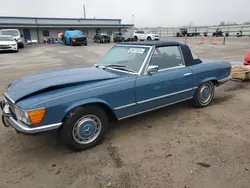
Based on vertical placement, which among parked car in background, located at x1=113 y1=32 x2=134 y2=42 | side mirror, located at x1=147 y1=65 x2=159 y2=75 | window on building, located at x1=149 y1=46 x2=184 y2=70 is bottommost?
side mirror, located at x1=147 y1=65 x2=159 y2=75

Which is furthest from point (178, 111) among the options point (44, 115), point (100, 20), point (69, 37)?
point (100, 20)

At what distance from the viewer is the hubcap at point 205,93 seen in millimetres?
4630

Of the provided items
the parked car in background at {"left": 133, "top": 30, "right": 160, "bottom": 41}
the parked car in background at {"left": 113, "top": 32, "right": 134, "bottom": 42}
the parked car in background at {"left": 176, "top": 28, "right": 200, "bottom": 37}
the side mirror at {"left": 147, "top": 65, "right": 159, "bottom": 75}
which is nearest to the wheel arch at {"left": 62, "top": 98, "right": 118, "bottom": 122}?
the side mirror at {"left": 147, "top": 65, "right": 159, "bottom": 75}

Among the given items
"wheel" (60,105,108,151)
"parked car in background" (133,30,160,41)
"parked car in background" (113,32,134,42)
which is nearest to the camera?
"wheel" (60,105,108,151)

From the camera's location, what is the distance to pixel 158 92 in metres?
3.73

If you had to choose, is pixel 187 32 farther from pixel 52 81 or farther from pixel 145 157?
pixel 145 157

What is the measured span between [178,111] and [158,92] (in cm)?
112

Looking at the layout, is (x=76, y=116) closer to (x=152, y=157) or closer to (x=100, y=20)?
(x=152, y=157)

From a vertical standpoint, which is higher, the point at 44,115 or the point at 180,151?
the point at 44,115

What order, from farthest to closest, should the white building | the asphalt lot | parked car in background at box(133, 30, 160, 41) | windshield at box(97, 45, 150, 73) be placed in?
the white building
parked car in background at box(133, 30, 160, 41)
windshield at box(97, 45, 150, 73)
the asphalt lot

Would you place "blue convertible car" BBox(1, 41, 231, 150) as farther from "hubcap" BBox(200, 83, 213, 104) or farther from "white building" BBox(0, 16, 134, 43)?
"white building" BBox(0, 16, 134, 43)

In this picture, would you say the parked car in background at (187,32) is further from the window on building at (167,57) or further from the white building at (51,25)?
the window on building at (167,57)

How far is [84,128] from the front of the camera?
307 centimetres

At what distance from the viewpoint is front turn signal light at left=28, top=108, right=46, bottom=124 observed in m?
2.60
